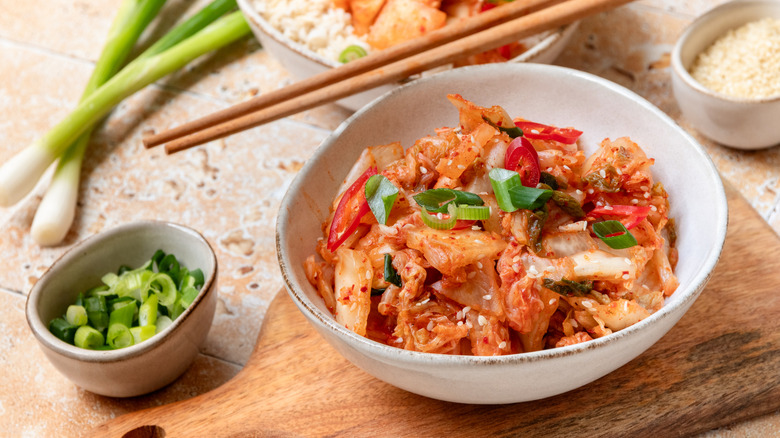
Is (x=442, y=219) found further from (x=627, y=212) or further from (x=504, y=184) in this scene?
(x=627, y=212)

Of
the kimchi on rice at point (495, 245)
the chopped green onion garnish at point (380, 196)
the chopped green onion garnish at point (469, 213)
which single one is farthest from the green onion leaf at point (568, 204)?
the chopped green onion garnish at point (380, 196)

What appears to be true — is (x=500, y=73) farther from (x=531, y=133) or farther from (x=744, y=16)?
(x=744, y=16)

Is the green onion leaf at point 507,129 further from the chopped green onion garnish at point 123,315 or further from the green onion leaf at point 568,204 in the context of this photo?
the chopped green onion garnish at point 123,315

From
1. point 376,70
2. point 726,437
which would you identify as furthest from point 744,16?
point 726,437

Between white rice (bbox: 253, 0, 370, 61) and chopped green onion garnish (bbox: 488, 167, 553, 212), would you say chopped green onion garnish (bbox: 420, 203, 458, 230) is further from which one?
white rice (bbox: 253, 0, 370, 61)

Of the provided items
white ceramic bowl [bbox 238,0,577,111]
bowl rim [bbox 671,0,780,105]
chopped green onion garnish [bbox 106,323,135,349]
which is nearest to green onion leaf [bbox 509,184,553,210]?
white ceramic bowl [bbox 238,0,577,111]

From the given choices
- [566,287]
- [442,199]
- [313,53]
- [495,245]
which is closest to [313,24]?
[313,53]
